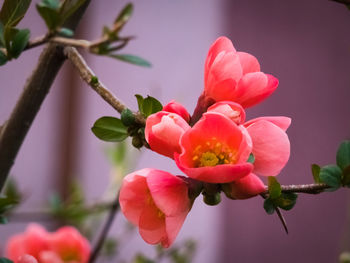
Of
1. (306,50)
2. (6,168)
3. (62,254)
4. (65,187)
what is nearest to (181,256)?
(62,254)

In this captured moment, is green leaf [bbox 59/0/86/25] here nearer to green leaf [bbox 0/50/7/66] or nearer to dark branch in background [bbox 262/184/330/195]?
green leaf [bbox 0/50/7/66]

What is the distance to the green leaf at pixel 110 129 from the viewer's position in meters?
0.23

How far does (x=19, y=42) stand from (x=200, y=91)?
1.10 metres

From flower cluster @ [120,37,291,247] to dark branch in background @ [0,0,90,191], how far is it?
0.12 meters

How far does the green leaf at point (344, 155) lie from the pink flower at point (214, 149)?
0.18 feet

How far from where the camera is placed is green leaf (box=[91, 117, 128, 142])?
0.23m

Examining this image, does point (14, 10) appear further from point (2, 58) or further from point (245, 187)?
point (245, 187)

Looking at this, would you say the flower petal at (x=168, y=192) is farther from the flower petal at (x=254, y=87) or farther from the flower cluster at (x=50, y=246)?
the flower cluster at (x=50, y=246)

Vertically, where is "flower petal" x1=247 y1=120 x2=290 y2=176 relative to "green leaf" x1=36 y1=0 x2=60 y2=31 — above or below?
below

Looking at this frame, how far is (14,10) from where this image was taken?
0.26 meters

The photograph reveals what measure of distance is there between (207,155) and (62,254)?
236 millimetres

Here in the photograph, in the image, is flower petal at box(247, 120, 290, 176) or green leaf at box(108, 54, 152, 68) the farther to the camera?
green leaf at box(108, 54, 152, 68)

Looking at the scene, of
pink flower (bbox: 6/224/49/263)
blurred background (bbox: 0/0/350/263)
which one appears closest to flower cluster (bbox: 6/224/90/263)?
pink flower (bbox: 6/224/49/263)

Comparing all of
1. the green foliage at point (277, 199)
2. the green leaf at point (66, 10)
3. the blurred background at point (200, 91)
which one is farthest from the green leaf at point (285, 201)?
the blurred background at point (200, 91)
